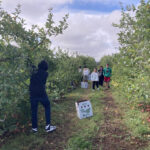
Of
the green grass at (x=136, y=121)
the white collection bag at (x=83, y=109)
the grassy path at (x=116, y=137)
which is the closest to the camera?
the grassy path at (x=116, y=137)

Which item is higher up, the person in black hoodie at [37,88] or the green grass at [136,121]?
the person in black hoodie at [37,88]

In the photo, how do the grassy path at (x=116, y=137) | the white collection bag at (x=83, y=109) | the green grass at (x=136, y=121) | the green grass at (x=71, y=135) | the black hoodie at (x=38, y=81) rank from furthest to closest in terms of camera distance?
1. the white collection bag at (x=83, y=109)
2. the black hoodie at (x=38, y=81)
3. the green grass at (x=136, y=121)
4. the green grass at (x=71, y=135)
5. the grassy path at (x=116, y=137)

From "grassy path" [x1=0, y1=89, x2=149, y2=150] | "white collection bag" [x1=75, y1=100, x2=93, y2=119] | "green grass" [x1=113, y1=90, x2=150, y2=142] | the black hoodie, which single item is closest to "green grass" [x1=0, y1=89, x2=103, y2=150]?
"grassy path" [x1=0, y1=89, x2=149, y2=150]

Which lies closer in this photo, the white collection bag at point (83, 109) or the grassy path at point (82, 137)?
the grassy path at point (82, 137)

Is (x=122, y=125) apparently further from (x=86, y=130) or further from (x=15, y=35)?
(x=15, y=35)

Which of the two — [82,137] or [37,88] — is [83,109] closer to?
[82,137]

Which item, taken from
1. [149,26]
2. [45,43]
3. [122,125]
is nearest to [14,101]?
[45,43]

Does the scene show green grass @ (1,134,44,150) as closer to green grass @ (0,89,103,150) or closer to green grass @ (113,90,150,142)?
green grass @ (0,89,103,150)

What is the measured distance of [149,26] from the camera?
372 centimetres

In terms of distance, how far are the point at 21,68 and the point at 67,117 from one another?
2475mm

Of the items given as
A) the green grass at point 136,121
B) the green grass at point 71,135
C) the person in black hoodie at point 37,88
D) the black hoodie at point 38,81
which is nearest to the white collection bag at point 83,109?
the green grass at point 71,135

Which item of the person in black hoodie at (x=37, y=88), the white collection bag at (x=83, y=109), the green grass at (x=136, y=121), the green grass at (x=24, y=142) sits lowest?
the green grass at (x=24, y=142)

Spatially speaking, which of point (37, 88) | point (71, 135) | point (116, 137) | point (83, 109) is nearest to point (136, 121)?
point (116, 137)

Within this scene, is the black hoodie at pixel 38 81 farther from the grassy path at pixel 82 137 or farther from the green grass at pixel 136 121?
the green grass at pixel 136 121
